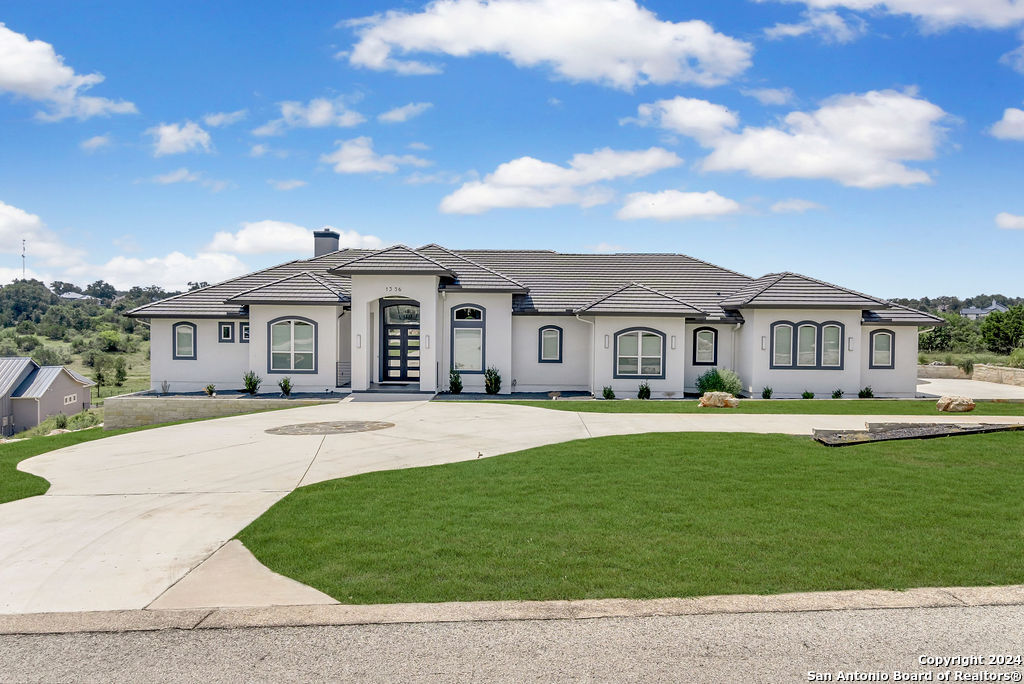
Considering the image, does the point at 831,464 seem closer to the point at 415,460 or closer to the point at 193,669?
the point at 415,460

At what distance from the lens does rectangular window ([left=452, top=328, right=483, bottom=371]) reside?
25547mm

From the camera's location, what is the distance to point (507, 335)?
25.5m

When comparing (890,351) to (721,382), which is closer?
(721,382)

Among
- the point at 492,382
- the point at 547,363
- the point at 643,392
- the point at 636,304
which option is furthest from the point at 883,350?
the point at 492,382

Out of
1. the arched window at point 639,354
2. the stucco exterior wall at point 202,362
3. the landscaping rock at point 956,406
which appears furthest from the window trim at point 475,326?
the landscaping rock at point 956,406

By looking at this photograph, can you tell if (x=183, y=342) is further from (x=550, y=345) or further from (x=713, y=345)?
(x=713, y=345)

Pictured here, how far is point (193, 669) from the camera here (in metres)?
4.96

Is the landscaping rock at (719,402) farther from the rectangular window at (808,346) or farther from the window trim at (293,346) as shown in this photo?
the window trim at (293,346)

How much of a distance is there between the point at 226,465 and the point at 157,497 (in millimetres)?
2159

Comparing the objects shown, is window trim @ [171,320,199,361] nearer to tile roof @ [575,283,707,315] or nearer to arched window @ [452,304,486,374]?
arched window @ [452,304,486,374]

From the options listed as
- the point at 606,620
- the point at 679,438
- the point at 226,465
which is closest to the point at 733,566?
the point at 606,620

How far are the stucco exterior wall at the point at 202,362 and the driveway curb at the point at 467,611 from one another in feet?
70.8

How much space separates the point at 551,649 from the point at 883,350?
83.4 feet

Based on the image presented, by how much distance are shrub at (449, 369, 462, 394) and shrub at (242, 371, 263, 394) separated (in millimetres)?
6778
